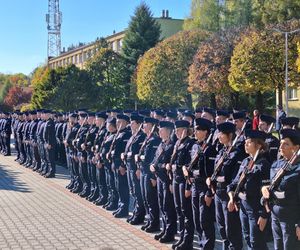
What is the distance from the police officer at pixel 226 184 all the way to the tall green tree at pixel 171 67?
107 ft

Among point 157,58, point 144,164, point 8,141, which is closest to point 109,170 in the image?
point 144,164

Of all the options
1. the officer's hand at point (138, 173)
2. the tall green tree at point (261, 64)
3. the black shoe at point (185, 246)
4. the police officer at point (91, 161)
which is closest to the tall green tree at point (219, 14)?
the tall green tree at point (261, 64)

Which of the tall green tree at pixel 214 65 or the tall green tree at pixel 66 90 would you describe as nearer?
the tall green tree at pixel 66 90

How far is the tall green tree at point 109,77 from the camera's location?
36.5 meters

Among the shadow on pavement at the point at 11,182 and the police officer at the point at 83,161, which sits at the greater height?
the police officer at the point at 83,161

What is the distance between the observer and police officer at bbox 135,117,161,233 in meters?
7.95

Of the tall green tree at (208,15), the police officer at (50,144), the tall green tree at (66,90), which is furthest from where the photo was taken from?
the tall green tree at (208,15)

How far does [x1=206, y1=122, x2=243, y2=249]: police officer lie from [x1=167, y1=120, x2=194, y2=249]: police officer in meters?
0.83

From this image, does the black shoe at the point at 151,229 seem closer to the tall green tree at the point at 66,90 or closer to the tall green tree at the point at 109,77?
the tall green tree at the point at 66,90

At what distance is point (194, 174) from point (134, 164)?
2.20 metres

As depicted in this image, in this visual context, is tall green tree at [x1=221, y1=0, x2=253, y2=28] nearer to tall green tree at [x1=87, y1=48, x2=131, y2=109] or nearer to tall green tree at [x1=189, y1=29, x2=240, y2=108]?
tall green tree at [x1=189, y1=29, x2=240, y2=108]

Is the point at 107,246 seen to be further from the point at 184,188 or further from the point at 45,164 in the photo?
the point at 45,164

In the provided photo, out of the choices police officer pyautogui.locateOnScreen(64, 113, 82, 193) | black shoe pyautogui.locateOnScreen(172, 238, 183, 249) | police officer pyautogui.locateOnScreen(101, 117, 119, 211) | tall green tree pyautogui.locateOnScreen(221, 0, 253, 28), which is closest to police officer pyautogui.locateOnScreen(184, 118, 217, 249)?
black shoe pyautogui.locateOnScreen(172, 238, 183, 249)

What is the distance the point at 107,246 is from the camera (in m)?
7.07
